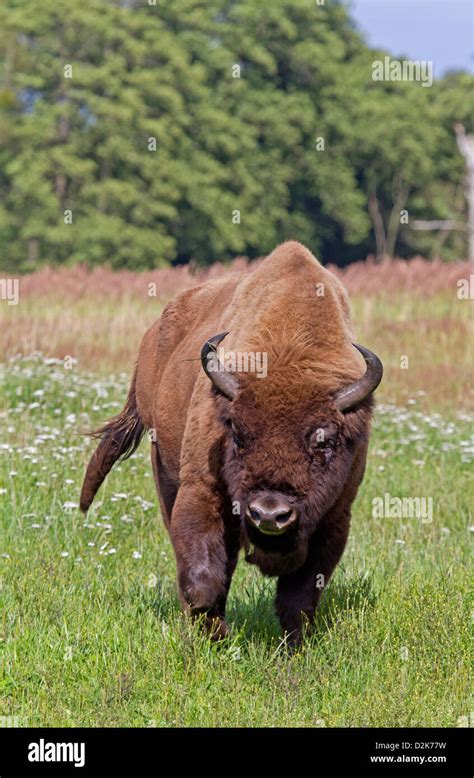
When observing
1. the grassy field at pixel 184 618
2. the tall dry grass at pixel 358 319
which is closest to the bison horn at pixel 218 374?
the grassy field at pixel 184 618

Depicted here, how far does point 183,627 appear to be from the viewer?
5926 mm

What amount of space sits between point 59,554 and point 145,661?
1.89 meters

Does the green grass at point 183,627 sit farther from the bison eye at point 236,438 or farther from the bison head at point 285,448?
the bison eye at point 236,438

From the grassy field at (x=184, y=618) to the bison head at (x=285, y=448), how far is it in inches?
23.9

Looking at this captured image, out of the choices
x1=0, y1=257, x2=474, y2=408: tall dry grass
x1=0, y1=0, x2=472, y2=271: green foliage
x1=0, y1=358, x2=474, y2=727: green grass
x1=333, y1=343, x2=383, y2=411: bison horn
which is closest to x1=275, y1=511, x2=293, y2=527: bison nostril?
x1=333, y1=343, x2=383, y2=411: bison horn

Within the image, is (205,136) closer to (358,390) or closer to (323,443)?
(358,390)

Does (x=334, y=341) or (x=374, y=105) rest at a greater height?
(x=374, y=105)

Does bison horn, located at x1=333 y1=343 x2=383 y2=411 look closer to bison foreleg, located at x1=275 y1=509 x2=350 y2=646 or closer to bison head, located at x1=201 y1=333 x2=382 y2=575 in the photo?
bison head, located at x1=201 y1=333 x2=382 y2=575

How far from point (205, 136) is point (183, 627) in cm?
4852

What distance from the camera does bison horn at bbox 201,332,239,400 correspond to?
5.60 meters

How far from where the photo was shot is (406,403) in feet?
46.1

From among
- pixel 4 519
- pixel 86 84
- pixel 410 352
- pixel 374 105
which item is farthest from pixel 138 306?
pixel 374 105

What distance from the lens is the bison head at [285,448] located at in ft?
17.5

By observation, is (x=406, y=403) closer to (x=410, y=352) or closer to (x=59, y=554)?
(x=410, y=352)
